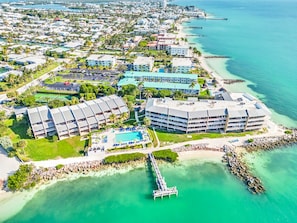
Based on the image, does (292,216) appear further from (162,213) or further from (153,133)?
(153,133)

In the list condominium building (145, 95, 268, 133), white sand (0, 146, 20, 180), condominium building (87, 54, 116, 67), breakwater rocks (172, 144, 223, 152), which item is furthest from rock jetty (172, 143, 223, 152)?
condominium building (87, 54, 116, 67)

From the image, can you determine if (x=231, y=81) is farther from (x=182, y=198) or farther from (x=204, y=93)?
(x=182, y=198)

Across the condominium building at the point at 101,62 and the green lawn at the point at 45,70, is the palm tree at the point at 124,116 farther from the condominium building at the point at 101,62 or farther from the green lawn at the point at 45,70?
the green lawn at the point at 45,70

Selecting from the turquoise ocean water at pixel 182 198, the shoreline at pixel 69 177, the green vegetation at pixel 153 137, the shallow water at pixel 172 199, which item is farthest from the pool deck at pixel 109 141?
the shallow water at pixel 172 199

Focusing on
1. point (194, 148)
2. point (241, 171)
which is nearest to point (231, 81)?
point (194, 148)

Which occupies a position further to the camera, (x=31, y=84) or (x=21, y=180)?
(x=31, y=84)
